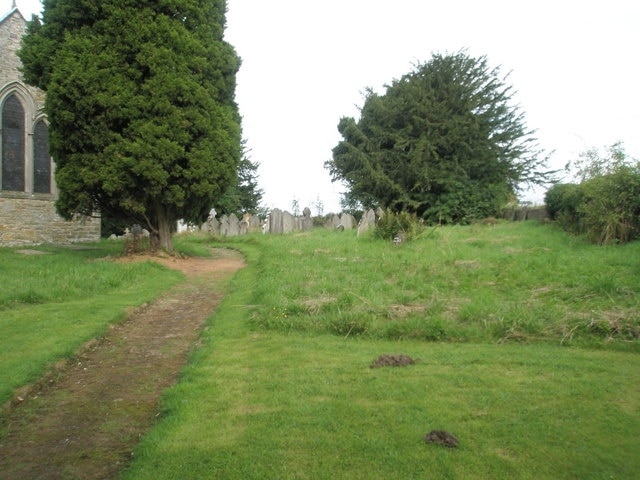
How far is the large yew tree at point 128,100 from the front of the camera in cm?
1356

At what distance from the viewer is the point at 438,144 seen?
28703 mm

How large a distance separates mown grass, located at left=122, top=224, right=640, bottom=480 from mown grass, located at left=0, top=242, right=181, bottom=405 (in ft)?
5.29

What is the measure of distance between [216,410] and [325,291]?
4.24 m

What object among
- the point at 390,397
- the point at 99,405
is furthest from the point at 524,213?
the point at 99,405

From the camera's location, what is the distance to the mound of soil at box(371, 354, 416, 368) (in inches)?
204

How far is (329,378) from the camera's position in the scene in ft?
16.1

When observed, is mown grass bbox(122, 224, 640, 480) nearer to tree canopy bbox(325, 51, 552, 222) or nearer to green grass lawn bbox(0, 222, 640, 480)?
green grass lawn bbox(0, 222, 640, 480)

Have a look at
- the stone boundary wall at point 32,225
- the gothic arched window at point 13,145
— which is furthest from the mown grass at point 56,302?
the gothic arched window at point 13,145

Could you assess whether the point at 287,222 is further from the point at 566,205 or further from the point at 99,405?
the point at 99,405

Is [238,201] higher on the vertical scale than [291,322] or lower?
higher

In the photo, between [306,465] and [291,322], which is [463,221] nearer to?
[291,322]

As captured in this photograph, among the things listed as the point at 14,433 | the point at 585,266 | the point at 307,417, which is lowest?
the point at 14,433

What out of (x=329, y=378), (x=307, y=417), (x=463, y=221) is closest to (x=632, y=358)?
(x=329, y=378)

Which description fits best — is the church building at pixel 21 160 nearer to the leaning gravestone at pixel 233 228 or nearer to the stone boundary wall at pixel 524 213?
the leaning gravestone at pixel 233 228
